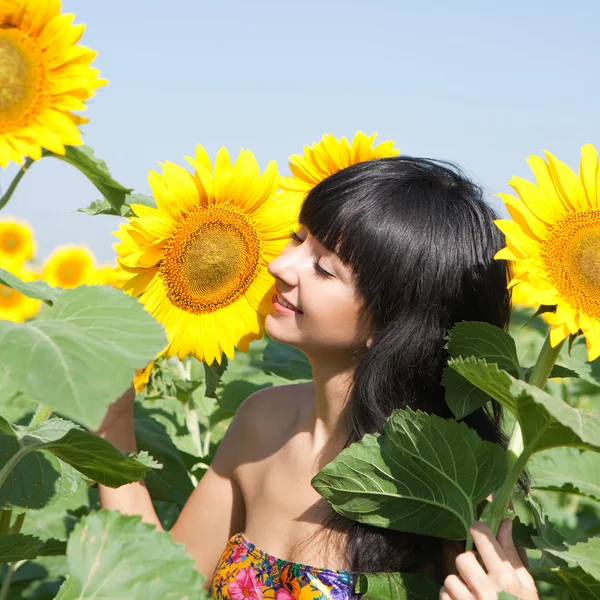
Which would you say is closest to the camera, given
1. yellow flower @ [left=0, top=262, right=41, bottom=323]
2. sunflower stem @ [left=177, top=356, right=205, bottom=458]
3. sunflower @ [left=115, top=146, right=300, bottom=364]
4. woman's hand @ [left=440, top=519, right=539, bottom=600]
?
woman's hand @ [left=440, top=519, right=539, bottom=600]

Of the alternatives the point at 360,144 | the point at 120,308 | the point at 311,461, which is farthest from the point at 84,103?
the point at 360,144

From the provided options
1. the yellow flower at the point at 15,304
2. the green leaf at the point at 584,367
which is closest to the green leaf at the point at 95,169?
the green leaf at the point at 584,367

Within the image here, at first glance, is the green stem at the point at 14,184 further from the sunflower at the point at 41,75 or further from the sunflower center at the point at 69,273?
the sunflower center at the point at 69,273

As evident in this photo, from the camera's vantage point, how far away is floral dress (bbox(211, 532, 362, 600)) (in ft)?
5.78

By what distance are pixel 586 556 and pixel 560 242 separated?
16.1 inches

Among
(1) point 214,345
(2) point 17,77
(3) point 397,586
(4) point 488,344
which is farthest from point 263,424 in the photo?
(2) point 17,77

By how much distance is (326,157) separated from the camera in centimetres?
215

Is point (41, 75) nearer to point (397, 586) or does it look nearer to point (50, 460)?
point (50, 460)

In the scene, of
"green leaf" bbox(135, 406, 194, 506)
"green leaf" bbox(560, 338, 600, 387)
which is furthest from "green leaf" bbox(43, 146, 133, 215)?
"green leaf" bbox(560, 338, 600, 387)

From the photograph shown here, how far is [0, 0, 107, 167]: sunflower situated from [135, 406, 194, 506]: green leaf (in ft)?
4.42

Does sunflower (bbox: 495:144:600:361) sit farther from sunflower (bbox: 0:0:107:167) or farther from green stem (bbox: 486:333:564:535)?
sunflower (bbox: 0:0:107:167)

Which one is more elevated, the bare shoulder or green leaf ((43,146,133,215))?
green leaf ((43,146,133,215))

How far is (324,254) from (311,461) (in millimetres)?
442

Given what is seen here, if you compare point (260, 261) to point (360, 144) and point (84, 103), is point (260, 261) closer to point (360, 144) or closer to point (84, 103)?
point (360, 144)
